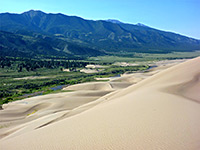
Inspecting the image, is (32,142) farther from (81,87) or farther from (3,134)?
(81,87)

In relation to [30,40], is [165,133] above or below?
below

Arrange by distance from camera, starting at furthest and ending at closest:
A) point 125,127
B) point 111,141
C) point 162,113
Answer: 1. point 162,113
2. point 125,127
3. point 111,141

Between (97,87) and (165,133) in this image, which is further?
(97,87)

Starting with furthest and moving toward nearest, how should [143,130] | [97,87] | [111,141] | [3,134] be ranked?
[97,87] < [3,134] < [143,130] < [111,141]

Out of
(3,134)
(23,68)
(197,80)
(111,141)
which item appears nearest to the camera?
(111,141)

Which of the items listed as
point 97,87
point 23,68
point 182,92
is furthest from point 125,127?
point 23,68

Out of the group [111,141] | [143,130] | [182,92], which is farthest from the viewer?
[182,92]

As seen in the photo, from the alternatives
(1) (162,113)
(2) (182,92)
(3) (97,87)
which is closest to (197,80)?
(2) (182,92)

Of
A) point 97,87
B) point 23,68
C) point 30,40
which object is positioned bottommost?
point 97,87

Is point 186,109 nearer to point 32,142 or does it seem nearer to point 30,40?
point 32,142
